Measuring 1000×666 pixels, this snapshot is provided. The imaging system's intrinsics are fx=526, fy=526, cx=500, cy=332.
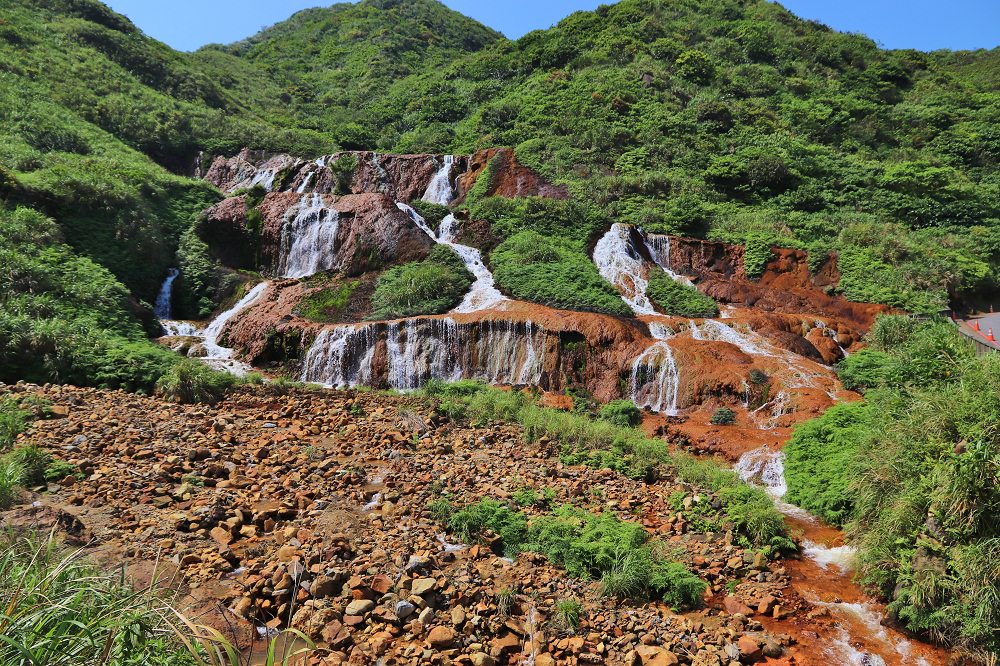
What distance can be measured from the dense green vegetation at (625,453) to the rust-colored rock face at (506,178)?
58.8 ft

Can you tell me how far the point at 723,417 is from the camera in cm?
1368

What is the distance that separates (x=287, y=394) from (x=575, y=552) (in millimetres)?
9078

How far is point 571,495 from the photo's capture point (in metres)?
8.66

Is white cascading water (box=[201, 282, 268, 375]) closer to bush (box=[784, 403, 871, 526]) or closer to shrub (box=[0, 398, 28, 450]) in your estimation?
shrub (box=[0, 398, 28, 450])

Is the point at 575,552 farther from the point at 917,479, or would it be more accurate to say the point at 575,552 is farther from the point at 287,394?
the point at 287,394

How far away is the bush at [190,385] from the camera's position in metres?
11.6

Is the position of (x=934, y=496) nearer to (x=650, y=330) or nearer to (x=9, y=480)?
(x=9, y=480)

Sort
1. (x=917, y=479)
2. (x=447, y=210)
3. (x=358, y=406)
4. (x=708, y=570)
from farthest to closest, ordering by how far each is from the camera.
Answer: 1. (x=447, y=210)
2. (x=358, y=406)
3. (x=708, y=570)
4. (x=917, y=479)

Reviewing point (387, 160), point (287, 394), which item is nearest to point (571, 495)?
point (287, 394)

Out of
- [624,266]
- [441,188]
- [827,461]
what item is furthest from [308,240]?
[827,461]

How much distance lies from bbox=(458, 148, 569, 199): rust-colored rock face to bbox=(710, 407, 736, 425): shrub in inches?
709

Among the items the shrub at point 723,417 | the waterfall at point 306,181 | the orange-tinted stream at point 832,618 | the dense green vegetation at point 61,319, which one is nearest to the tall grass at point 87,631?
the orange-tinted stream at point 832,618

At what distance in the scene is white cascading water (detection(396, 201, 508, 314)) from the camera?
18.7 meters

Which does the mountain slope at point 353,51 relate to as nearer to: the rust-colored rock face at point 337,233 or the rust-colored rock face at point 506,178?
the rust-colored rock face at point 506,178
